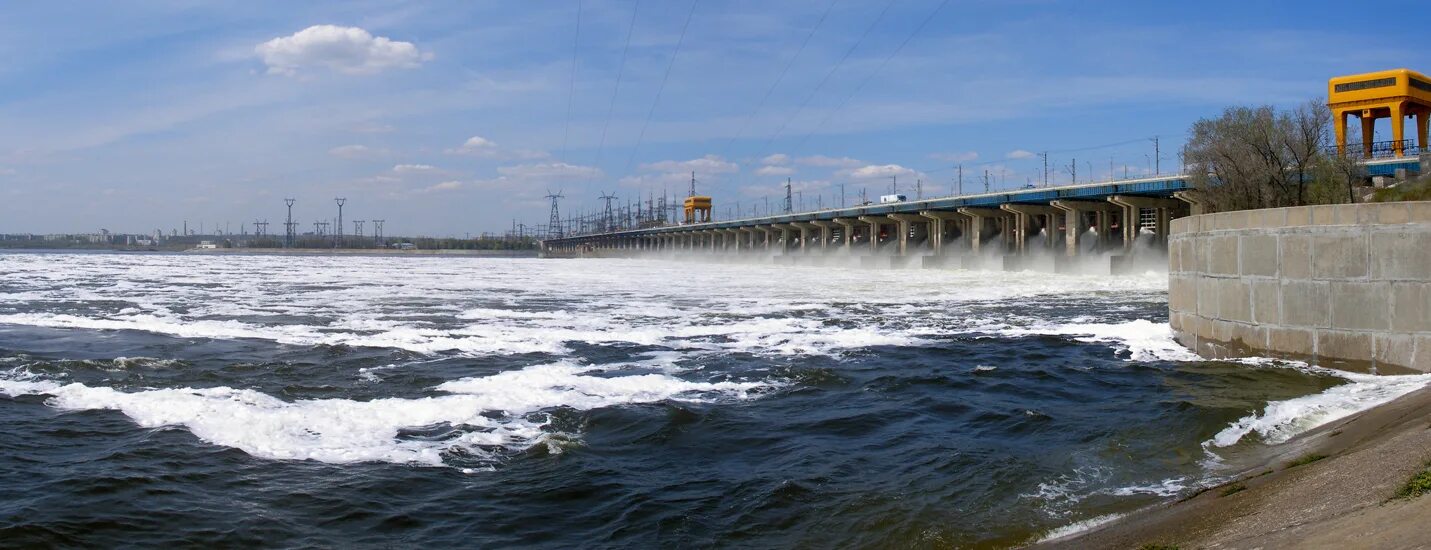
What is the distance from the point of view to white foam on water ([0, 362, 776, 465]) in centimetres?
1298

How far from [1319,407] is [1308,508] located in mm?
8361

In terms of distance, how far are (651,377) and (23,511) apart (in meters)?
10.8

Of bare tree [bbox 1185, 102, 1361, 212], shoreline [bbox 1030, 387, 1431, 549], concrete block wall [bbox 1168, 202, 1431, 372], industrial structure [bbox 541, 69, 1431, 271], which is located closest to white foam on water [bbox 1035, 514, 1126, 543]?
shoreline [bbox 1030, 387, 1431, 549]

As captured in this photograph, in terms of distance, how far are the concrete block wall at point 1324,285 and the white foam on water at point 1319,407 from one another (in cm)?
72

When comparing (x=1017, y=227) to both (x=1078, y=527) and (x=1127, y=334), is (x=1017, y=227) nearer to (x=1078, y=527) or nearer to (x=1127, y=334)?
(x=1127, y=334)

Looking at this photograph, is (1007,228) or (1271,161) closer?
(1271,161)

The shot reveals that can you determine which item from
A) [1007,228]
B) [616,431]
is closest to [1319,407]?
[616,431]

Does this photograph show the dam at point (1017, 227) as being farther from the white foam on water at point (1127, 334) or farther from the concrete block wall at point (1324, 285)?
the concrete block wall at point (1324, 285)

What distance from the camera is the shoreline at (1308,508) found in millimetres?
6509

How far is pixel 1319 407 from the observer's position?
49.6 feet

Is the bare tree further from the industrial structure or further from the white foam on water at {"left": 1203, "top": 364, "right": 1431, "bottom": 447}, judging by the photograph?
the white foam on water at {"left": 1203, "top": 364, "right": 1431, "bottom": 447}

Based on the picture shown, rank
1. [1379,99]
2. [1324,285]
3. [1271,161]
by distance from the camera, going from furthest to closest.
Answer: [1379,99]
[1271,161]
[1324,285]

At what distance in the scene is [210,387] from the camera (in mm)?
17469

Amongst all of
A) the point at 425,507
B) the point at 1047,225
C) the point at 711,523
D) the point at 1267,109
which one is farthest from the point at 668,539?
the point at 1047,225
